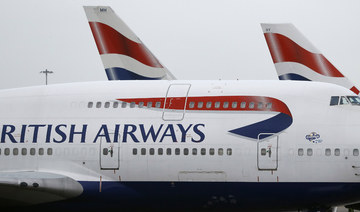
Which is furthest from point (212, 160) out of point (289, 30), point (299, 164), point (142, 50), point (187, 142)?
point (289, 30)

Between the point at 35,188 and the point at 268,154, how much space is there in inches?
279

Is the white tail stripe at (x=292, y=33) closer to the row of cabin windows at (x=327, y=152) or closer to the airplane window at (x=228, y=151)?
the row of cabin windows at (x=327, y=152)

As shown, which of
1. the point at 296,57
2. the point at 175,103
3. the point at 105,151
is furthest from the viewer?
the point at 296,57

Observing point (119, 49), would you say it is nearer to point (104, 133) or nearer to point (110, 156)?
point (104, 133)

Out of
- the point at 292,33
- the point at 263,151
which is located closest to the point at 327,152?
the point at 263,151

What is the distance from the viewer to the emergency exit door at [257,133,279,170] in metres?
20.3

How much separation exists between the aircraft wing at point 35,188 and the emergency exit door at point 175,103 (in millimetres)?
3525

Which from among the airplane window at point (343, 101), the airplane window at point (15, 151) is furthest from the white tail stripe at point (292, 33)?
the airplane window at point (15, 151)

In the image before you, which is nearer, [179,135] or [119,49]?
[179,135]

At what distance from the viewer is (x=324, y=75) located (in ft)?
123

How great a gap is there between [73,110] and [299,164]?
728 centimetres

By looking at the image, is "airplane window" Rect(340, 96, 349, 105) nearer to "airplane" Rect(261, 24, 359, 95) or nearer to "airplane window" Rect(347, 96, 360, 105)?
"airplane window" Rect(347, 96, 360, 105)

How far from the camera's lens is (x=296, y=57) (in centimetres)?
3859

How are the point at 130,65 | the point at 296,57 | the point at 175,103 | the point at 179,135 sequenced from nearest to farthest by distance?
the point at 179,135
the point at 175,103
the point at 130,65
the point at 296,57
